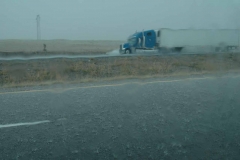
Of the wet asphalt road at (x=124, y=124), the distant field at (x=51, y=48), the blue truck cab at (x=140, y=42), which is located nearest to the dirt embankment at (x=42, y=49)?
the distant field at (x=51, y=48)

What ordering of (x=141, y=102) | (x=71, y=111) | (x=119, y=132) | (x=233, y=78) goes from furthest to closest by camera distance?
1. (x=233, y=78)
2. (x=141, y=102)
3. (x=71, y=111)
4. (x=119, y=132)

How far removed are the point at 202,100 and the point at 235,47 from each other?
1.76 metres

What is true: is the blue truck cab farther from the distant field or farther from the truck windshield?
the distant field

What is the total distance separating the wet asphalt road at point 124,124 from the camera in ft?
11.0

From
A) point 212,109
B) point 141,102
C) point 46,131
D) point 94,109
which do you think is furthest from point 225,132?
point 46,131

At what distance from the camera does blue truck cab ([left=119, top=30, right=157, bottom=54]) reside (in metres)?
28.2

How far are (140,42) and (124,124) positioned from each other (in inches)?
979

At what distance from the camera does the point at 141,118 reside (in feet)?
15.0

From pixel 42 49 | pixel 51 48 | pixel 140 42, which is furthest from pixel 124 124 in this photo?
pixel 51 48

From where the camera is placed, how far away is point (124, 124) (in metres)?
4.28

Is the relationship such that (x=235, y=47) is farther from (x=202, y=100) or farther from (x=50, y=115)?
(x=50, y=115)

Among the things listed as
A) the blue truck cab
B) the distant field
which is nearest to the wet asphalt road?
the blue truck cab

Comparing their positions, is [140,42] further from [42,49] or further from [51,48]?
[51,48]

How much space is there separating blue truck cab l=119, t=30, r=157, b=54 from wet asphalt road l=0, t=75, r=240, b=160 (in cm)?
2181
